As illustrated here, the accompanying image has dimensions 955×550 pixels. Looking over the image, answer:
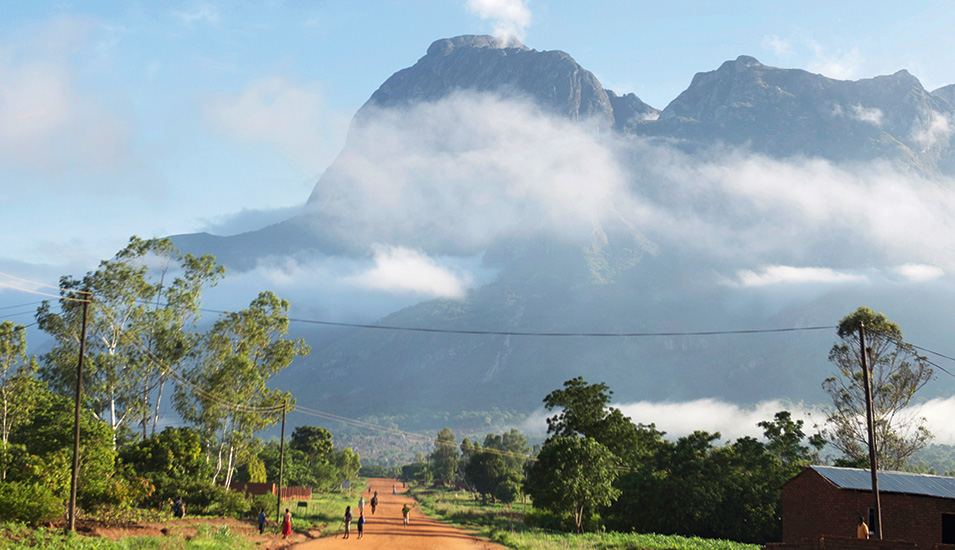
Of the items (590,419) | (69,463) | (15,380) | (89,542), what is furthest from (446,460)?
(89,542)

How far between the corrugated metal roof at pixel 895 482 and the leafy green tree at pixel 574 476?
1416 centimetres

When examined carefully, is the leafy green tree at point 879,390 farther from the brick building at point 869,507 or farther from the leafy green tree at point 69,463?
the leafy green tree at point 69,463

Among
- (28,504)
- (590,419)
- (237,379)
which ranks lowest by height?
(28,504)

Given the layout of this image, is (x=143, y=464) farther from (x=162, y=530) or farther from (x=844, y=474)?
(x=844, y=474)

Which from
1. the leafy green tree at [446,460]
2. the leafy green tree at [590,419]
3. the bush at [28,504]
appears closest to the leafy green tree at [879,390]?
the leafy green tree at [590,419]

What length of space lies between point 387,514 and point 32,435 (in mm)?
31658

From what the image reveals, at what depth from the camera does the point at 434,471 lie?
15362 cm

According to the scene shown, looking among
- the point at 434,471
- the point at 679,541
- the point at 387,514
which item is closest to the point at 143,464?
the point at 387,514

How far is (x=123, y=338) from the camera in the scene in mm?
51531

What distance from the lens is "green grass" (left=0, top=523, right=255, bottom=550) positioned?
23797 millimetres

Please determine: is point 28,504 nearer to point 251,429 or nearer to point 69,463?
point 69,463

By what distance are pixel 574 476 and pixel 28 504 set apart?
31.9 meters

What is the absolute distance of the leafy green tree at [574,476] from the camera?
151 feet

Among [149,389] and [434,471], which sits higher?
[149,389]
